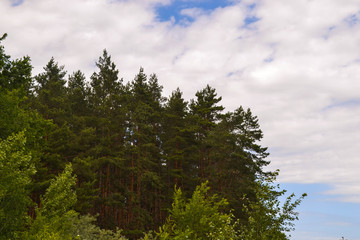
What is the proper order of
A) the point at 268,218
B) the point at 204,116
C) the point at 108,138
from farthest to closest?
1. the point at 204,116
2. the point at 108,138
3. the point at 268,218

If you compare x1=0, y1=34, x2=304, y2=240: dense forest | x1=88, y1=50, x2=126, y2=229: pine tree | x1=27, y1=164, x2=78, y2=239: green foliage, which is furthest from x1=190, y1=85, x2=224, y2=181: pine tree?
x1=27, y1=164, x2=78, y2=239: green foliage

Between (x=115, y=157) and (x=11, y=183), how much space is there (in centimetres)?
2453

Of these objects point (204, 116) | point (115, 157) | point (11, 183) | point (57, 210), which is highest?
point (204, 116)

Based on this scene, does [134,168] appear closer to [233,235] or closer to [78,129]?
[78,129]

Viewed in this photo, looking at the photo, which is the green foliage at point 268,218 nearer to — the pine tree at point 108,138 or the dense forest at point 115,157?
the dense forest at point 115,157

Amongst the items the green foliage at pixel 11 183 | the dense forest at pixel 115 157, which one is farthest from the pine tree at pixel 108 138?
the green foliage at pixel 11 183

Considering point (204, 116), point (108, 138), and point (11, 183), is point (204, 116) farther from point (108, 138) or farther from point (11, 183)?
point (11, 183)

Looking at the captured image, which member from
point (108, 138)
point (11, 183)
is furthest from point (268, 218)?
point (108, 138)

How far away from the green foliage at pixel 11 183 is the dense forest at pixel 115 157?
0.20ft

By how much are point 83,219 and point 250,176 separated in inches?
962

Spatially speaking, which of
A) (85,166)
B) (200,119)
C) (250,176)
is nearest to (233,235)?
(85,166)

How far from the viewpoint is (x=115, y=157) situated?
1745 inches

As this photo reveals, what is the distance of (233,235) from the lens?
657 inches

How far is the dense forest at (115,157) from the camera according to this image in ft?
82.6
